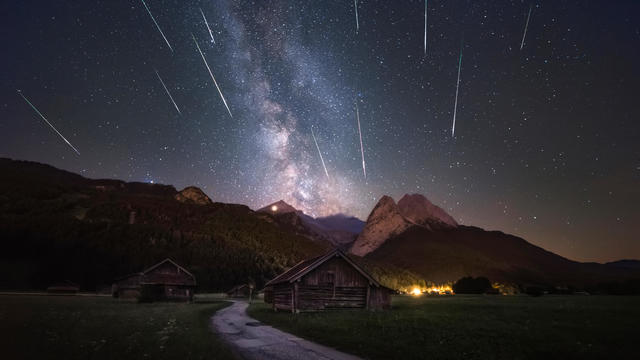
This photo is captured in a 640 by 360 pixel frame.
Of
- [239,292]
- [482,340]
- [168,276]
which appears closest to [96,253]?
Result: [239,292]

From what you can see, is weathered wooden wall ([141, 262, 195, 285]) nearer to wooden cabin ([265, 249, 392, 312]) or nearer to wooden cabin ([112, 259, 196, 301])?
wooden cabin ([112, 259, 196, 301])

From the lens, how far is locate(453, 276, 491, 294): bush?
352ft

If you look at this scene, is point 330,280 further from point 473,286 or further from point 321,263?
point 473,286

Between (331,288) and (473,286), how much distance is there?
3591 inches

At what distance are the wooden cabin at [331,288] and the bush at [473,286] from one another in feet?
274

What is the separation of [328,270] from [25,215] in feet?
665

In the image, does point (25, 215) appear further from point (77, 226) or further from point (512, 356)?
point (512, 356)

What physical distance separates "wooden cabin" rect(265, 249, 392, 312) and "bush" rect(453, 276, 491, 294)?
8353 centimetres

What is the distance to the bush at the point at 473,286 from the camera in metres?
107

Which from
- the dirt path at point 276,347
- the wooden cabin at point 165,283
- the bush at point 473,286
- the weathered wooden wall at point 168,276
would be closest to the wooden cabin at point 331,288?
the dirt path at point 276,347

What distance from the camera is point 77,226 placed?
551 feet

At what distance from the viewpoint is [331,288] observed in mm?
35219

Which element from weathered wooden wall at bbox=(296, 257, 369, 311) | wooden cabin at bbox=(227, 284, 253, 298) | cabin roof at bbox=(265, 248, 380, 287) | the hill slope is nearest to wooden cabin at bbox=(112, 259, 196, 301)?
cabin roof at bbox=(265, 248, 380, 287)

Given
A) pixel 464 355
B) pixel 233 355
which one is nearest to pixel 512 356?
pixel 464 355
